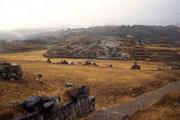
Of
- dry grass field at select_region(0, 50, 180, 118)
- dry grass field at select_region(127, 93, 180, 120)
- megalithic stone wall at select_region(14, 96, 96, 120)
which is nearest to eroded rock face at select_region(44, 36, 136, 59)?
dry grass field at select_region(0, 50, 180, 118)

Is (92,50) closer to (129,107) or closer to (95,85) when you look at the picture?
(95,85)

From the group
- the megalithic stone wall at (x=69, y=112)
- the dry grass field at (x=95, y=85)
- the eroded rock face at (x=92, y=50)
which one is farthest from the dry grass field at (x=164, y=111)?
the eroded rock face at (x=92, y=50)

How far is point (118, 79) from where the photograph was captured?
3944cm

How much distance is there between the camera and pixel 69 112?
70.4 ft

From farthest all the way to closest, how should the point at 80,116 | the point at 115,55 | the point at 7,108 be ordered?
the point at 115,55 < the point at 80,116 < the point at 7,108

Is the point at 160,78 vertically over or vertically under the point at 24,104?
under

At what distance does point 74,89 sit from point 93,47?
55719 millimetres

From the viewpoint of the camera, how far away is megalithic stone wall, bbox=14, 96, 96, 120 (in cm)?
1825

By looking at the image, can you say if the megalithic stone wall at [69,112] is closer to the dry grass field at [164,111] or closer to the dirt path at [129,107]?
the dirt path at [129,107]

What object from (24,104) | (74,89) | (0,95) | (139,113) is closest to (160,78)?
(139,113)

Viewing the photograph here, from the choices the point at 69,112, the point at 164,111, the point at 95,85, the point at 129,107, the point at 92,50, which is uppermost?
the point at 69,112

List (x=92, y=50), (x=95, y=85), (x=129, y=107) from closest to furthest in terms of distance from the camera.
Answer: (x=129, y=107) → (x=95, y=85) → (x=92, y=50)

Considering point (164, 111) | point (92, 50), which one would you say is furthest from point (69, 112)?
point (92, 50)

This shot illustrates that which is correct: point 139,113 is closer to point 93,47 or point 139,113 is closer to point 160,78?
point 160,78
